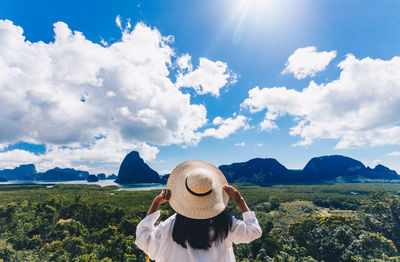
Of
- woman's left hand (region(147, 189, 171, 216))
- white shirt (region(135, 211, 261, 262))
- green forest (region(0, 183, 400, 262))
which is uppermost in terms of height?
woman's left hand (region(147, 189, 171, 216))

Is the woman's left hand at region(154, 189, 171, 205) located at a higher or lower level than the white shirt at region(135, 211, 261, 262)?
higher

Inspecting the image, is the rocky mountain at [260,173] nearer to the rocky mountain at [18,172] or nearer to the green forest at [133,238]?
the green forest at [133,238]

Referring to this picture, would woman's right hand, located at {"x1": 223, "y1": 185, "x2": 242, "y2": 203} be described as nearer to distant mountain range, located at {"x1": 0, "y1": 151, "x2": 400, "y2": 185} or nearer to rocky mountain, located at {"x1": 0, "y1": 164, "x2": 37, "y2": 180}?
distant mountain range, located at {"x1": 0, "y1": 151, "x2": 400, "y2": 185}

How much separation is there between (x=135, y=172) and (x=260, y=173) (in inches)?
3636

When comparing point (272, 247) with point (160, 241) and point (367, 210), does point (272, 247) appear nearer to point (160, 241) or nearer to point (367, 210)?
point (160, 241)

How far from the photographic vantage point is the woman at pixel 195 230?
1.22 metres

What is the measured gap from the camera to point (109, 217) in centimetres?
1823

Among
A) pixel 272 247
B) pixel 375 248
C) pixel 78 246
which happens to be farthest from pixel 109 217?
pixel 375 248

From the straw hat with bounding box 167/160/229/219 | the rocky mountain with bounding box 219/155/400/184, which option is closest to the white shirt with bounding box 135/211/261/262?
the straw hat with bounding box 167/160/229/219

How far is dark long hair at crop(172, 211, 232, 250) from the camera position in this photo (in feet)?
3.95

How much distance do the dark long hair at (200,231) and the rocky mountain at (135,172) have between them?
137m

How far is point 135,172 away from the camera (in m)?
128

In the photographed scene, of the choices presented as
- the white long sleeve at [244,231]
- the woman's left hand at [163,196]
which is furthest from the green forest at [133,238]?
the woman's left hand at [163,196]

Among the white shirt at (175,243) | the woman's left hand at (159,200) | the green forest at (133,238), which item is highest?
the woman's left hand at (159,200)
